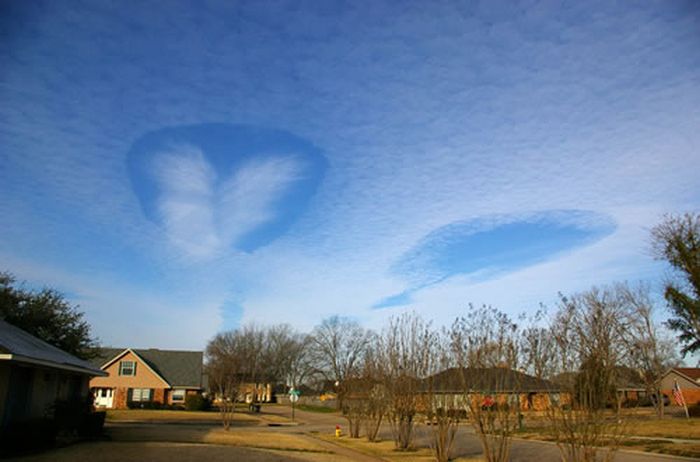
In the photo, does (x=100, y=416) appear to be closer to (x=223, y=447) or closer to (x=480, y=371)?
(x=223, y=447)

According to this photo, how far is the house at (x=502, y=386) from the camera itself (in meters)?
12.2

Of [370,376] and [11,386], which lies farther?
[370,376]

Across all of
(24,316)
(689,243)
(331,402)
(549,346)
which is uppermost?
(689,243)

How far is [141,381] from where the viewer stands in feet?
169

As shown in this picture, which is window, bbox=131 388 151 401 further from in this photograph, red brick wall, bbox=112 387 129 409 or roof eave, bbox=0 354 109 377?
roof eave, bbox=0 354 109 377

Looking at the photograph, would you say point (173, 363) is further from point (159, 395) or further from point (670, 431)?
point (670, 431)

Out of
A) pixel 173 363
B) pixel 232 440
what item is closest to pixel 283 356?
pixel 173 363

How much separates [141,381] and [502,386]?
4689 cm

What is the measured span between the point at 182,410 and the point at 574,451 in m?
45.4

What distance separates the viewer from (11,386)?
1572 cm

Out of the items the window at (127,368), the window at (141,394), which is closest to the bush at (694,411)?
the window at (141,394)

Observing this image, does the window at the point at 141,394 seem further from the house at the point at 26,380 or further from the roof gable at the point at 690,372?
the roof gable at the point at 690,372

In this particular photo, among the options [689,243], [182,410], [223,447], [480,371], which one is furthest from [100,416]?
[689,243]

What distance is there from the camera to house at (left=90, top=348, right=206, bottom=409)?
1980 inches
